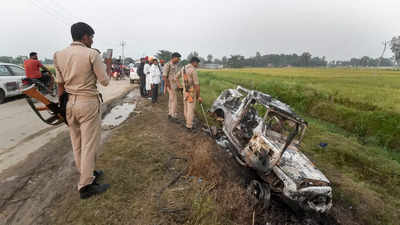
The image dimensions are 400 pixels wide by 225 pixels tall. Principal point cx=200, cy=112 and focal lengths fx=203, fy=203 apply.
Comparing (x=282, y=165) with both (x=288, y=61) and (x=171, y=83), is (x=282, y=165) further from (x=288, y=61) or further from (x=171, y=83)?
(x=288, y=61)

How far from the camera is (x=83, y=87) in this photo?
2.36 metres

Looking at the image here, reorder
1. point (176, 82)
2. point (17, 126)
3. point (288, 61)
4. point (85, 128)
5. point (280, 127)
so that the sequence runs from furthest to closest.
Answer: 1. point (288, 61)
2. point (176, 82)
3. point (17, 126)
4. point (280, 127)
5. point (85, 128)

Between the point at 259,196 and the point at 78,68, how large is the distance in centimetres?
300

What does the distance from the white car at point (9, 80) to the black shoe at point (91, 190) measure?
738cm

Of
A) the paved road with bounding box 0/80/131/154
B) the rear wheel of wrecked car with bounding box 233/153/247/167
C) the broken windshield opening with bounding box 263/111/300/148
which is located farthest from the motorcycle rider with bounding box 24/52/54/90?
the broken windshield opening with bounding box 263/111/300/148

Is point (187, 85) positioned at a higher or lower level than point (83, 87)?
lower

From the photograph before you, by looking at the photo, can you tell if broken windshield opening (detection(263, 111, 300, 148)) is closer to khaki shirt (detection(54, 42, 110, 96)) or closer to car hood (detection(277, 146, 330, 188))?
car hood (detection(277, 146, 330, 188))

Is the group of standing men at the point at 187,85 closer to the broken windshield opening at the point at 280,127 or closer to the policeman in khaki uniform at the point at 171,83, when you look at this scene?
the policeman in khaki uniform at the point at 171,83

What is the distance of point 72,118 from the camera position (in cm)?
Answer: 243

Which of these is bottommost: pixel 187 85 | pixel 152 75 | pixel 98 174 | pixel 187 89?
pixel 98 174

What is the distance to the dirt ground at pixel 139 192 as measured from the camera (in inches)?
97.7

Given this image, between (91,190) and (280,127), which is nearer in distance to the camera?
(91,190)

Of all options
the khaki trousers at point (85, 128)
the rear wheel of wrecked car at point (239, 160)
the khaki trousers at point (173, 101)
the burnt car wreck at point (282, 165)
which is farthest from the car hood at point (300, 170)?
the khaki trousers at point (173, 101)

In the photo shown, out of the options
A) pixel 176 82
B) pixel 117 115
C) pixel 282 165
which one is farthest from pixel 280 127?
pixel 117 115
